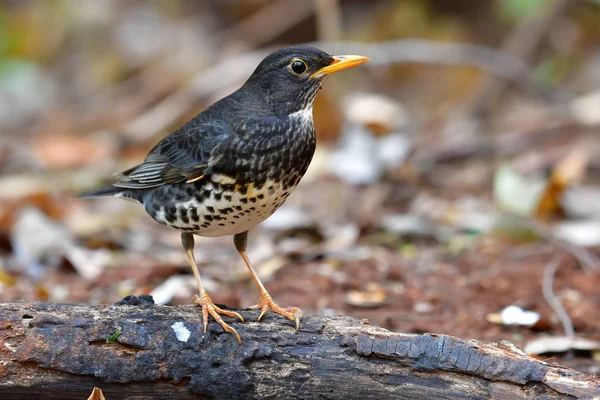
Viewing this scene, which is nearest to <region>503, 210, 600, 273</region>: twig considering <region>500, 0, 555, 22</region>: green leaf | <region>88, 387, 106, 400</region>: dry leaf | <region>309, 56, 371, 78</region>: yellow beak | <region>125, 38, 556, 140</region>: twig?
<region>309, 56, 371, 78</region>: yellow beak

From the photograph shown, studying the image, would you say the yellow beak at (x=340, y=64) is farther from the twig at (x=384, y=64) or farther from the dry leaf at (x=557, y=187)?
the twig at (x=384, y=64)

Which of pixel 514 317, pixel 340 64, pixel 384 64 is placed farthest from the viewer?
pixel 384 64

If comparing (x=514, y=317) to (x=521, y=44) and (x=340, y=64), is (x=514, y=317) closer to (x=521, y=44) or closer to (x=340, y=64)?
(x=340, y=64)

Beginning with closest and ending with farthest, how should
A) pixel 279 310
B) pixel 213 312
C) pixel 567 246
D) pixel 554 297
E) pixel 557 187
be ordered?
pixel 213 312, pixel 279 310, pixel 554 297, pixel 567 246, pixel 557 187

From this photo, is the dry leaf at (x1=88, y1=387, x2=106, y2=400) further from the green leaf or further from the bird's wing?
the green leaf

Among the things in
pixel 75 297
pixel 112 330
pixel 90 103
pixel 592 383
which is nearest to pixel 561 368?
pixel 592 383

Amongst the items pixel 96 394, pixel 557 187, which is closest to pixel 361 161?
pixel 557 187
